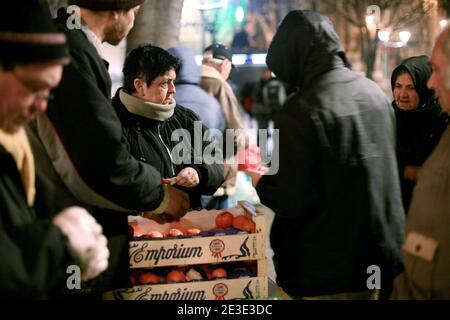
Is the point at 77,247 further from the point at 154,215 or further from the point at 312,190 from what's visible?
the point at 154,215

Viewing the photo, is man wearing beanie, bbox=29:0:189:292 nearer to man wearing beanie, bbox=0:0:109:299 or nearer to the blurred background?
man wearing beanie, bbox=0:0:109:299

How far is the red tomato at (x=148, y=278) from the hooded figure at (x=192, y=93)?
235 centimetres

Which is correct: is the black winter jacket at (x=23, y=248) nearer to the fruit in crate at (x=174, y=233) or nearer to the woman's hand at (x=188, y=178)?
the fruit in crate at (x=174, y=233)

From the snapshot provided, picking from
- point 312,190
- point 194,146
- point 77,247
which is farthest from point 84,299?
point 194,146

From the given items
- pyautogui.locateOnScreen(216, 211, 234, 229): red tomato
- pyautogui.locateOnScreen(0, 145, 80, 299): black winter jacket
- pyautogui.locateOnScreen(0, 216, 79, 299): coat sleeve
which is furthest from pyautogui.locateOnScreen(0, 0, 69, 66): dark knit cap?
pyautogui.locateOnScreen(216, 211, 234, 229): red tomato

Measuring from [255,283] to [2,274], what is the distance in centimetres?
200

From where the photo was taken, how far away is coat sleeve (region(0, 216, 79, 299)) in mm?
1983

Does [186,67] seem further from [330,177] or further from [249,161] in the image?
[330,177]

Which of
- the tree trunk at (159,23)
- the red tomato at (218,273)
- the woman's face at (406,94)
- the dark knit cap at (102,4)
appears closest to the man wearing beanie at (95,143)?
the dark knit cap at (102,4)

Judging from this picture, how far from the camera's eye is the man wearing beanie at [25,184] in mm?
2021

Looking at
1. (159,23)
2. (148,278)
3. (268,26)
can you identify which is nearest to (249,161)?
(148,278)

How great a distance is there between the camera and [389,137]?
3168mm

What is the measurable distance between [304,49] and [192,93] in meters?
2.75

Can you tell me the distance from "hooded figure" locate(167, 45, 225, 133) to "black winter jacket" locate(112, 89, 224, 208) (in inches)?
56.3
